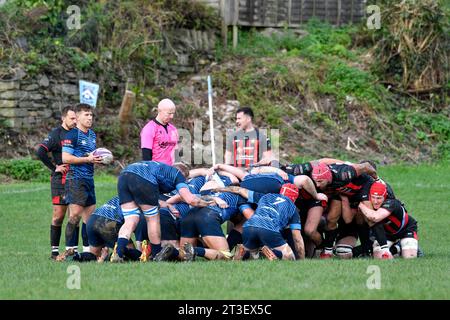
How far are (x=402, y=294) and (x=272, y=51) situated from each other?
21558 millimetres

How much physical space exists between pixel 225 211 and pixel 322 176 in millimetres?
1344

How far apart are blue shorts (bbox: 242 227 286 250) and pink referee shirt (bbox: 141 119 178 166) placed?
2.31 metres

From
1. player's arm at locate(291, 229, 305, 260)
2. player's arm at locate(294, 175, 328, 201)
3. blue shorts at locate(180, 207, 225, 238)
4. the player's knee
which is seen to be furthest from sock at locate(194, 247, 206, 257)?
the player's knee

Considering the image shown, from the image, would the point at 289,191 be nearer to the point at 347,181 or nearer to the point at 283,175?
the point at 283,175

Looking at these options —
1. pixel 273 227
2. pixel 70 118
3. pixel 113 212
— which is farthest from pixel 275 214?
pixel 70 118

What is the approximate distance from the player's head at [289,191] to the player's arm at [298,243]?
42 cm

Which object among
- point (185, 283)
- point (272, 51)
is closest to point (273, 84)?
point (272, 51)

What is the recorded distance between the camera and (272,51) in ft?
99.9

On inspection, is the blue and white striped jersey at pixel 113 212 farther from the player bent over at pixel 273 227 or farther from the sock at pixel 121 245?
the player bent over at pixel 273 227

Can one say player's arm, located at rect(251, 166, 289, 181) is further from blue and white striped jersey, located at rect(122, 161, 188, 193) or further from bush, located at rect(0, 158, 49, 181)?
bush, located at rect(0, 158, 49, 181)

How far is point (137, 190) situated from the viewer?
12148 mm

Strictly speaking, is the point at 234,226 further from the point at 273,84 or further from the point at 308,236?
the point at 273,84

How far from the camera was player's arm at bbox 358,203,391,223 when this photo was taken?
12.9 metres

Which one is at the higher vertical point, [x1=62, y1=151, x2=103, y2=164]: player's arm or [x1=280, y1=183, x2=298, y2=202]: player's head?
[x1=62, y1=151, x2=103, y2=164]: player's arm
